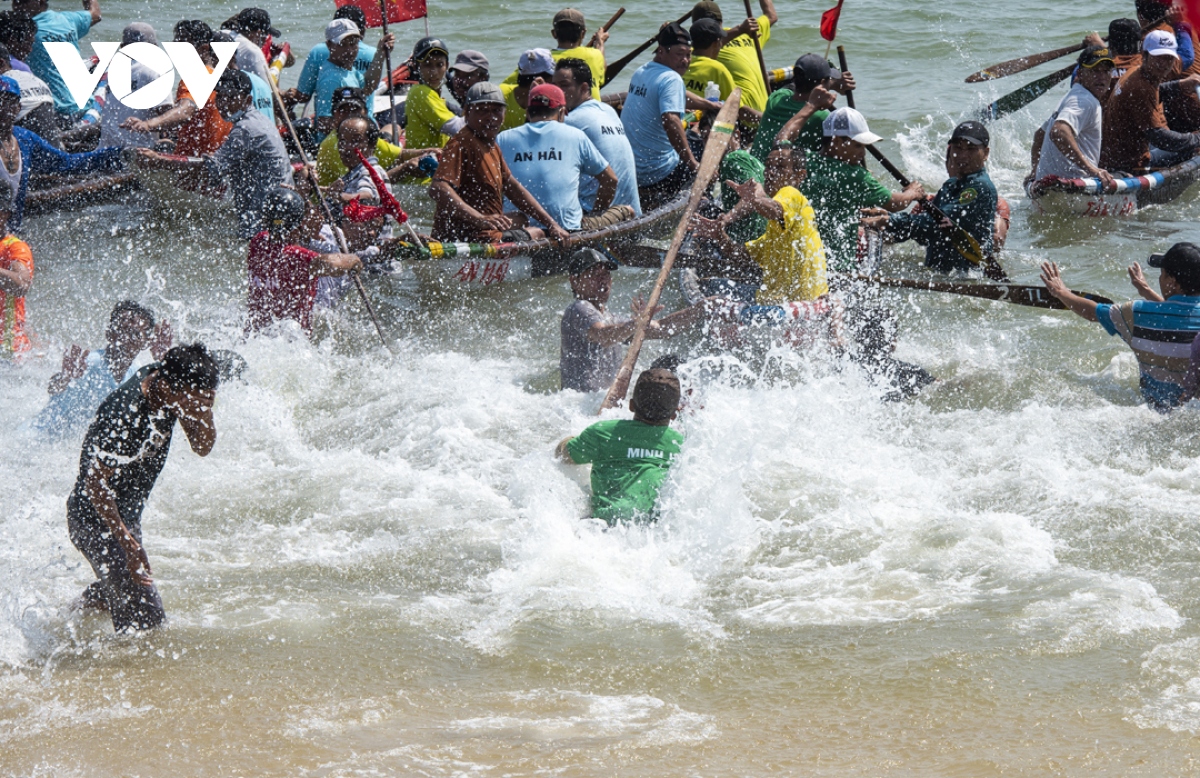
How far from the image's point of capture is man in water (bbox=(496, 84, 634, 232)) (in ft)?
28.8

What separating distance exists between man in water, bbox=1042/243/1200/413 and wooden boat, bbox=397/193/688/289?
3.41m

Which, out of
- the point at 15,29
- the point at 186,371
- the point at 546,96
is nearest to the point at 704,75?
the point at 546,96

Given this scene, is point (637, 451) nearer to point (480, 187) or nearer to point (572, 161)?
point (480, 187)

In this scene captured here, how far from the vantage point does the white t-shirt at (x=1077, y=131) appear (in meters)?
10.3

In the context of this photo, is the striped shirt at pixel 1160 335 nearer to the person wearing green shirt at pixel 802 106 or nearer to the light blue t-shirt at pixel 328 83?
the person wearing green shirt at pixel 802 106

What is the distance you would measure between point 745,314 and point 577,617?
9.08ft

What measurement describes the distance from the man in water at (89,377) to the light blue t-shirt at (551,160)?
10.7 feet

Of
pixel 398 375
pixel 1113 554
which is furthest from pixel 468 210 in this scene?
pixel 1113 554

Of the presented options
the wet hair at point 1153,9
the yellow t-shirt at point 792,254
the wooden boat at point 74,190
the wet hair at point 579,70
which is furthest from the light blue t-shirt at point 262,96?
the wet hair at point 1153,9

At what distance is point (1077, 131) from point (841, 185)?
3.21 metres

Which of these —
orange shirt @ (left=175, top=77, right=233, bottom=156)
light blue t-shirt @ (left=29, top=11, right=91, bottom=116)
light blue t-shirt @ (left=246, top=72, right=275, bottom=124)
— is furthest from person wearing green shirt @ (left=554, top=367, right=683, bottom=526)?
light blue t-shirt @ (left=29, top=11, right=91, bottom=116)

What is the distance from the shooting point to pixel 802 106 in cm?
922

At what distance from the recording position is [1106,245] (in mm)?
10344

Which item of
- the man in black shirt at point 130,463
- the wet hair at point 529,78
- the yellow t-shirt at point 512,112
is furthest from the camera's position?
the yellow t-shirt at point 512,112
